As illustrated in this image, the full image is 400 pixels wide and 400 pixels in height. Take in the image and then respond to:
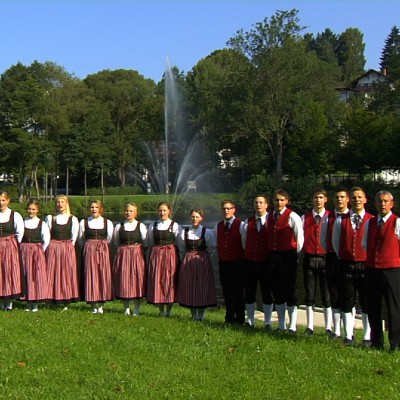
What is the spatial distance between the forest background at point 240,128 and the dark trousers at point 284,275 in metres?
30.5

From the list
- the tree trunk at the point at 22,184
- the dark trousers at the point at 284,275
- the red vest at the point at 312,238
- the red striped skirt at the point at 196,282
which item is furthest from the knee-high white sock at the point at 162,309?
the tree trunk at the point at 22,184

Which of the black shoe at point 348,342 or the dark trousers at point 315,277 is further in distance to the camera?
the dark trousers at point 315,277

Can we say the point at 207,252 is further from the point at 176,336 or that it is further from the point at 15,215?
the point at 15,215

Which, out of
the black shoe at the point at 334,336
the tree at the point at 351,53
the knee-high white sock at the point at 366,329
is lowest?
the black shoe at the point at 334,336

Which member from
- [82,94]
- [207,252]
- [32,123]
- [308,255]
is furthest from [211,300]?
[82,94]

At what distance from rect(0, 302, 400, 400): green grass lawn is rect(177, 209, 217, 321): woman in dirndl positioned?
0.75m

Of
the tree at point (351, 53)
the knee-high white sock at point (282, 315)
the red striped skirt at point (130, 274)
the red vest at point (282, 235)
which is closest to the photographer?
the red vest at point (282, 235)

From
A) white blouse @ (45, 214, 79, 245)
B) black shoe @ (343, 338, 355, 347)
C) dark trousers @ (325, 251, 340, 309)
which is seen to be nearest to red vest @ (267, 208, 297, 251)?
dark trousers @ (325, 251, 340, 309)

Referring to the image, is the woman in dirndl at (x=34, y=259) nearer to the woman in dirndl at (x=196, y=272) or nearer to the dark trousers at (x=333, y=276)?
the woman in dirndl at (x=196, y=272)

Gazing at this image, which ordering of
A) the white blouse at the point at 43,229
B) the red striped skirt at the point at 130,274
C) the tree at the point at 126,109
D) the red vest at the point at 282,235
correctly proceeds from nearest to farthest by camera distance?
1. the red vest at the point at 282,235
2. the red striped skirt at the point at 130,274
3. the white blouse at the point at 43,229
4. the tree at the point at 126,109

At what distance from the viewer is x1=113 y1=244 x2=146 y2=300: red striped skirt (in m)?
8.19

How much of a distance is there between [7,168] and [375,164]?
83.7 feet

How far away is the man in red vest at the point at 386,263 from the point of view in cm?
621

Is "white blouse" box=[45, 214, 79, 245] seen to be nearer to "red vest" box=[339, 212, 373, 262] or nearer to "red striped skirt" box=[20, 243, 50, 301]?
"red striped skirt" box=[20, 243, 50, 301]
